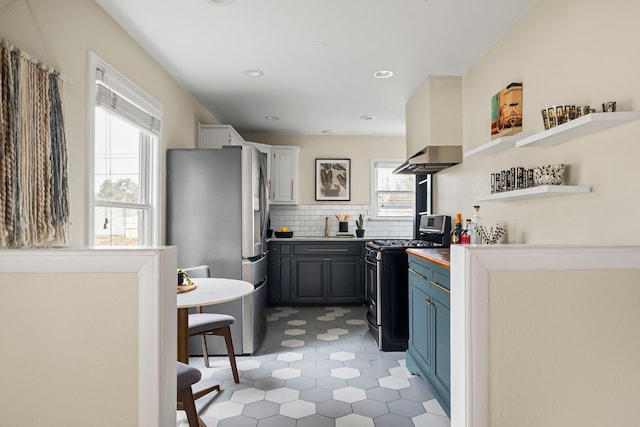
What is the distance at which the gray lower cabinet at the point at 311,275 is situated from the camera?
17.9ft

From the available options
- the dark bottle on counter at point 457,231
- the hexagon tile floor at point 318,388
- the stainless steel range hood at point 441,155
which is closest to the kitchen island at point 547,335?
the hexagon tile floor at point 318,388

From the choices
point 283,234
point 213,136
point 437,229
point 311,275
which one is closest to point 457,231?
point 437,229

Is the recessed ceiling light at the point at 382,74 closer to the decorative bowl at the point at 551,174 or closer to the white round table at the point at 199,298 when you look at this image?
the decorative bowl at the point at 551,174

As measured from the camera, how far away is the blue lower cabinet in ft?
7.87

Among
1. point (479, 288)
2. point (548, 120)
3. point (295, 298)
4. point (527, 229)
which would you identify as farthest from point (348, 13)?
point (295, 298)

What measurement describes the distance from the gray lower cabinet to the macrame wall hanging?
3.54m

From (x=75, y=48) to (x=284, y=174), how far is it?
376 centimetres

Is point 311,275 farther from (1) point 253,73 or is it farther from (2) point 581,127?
(2) point 581,127

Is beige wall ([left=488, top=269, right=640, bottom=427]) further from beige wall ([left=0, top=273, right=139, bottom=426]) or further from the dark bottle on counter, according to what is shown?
the dark bottle on counter

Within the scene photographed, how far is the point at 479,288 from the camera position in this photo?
1.24 metres

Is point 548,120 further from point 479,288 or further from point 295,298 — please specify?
point 295,298

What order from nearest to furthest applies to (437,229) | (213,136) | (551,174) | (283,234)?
(551,174) < (437,229) < (213,136) < (283,234)

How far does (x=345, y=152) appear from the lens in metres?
6.19

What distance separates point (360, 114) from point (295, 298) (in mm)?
2567
